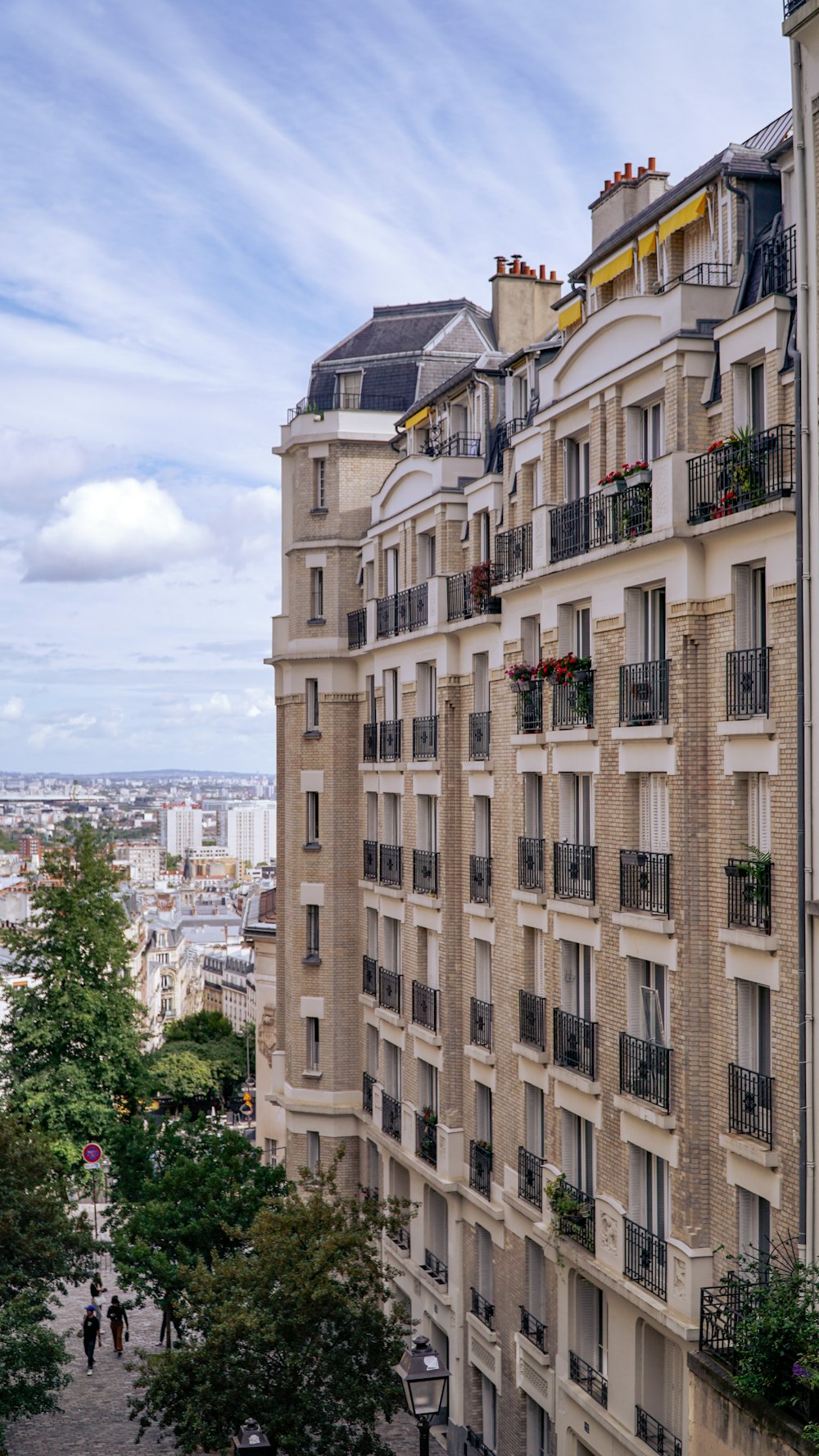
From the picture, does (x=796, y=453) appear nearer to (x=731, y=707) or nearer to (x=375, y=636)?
(x=731, y=707)

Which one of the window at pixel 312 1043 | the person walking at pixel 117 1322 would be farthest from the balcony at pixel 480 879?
the person walking at pixel 117 1322

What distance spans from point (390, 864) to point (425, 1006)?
4.36 meters

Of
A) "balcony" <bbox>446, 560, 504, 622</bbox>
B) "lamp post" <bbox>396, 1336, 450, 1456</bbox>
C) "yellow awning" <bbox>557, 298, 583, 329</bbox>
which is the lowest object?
"lamp post" <bbox>396, 1336, 450, 1456</bbox>

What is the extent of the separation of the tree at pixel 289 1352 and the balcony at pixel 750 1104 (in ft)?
29.3

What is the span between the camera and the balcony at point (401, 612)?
119 ft

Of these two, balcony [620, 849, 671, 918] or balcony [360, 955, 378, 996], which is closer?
balcony [620, 849, 671, 918]

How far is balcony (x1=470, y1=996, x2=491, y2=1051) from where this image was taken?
32844 mm

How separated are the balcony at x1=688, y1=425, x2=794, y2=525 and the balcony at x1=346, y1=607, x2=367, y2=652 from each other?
18.7 metres

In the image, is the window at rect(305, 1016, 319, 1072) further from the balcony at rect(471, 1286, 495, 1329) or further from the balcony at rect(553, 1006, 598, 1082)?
the balcony at rect(553, 1006, 598, 1082)

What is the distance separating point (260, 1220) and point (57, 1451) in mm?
10360

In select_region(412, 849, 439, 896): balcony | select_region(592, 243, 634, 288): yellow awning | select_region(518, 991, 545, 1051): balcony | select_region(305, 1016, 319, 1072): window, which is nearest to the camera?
select_region(592, 243, 634, 288): yellow awning

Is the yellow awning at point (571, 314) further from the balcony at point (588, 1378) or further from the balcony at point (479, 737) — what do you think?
the balcony at point (588, 1378)

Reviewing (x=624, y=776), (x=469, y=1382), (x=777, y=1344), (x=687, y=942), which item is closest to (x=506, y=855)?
(x=624, y=776)

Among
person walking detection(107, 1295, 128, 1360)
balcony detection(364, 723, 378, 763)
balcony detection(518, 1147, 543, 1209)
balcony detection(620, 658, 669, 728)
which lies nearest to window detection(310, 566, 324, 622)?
balcony detection(364, 723, 378, 763)
